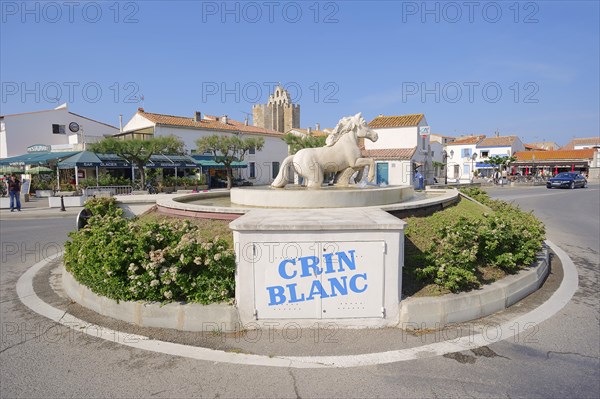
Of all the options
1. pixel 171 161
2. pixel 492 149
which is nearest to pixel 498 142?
pixel 492 149

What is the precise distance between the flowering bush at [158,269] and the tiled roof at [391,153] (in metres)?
32.4

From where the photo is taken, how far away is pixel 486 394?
3197 mm

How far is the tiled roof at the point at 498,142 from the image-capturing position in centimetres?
6093

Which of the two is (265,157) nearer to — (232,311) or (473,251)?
(473,251)

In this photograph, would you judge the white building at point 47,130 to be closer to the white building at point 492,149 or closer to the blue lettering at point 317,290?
the blue lettering at point 317,290

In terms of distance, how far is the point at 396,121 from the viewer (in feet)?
128

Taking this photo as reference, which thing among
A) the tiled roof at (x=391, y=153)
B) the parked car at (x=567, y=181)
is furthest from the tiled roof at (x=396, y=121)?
the parked car at (x=567, y=181)

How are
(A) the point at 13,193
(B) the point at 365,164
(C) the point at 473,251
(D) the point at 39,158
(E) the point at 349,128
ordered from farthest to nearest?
(D) the point at 39,158 → (A) the point at 13,193 → (E) the point at 349,128 → (B) the point at 365,164 → (C) the point at 473,251

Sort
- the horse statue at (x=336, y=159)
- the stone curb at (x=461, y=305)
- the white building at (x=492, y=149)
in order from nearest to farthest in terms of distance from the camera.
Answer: the stone curb at (x=461, y=305)
the horse statue at (x=336, y=159)
the white building at (x=492, y=149)

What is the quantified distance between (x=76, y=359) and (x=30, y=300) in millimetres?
2606

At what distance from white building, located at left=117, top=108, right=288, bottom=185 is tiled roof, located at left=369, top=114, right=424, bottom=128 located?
1287 cm

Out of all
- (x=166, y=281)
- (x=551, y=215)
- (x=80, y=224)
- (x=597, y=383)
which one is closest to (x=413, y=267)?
(x=597, y=383)

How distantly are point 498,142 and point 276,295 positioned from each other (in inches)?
2660

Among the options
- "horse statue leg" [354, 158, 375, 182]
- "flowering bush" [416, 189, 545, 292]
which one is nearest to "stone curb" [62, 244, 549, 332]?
"flowering bush" [416, 189, 545, 292]
